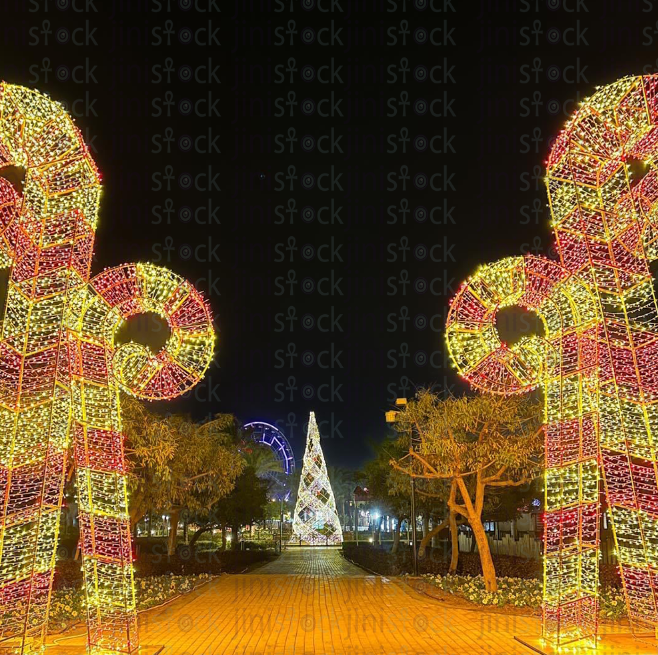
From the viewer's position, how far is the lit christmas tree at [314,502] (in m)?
39.0

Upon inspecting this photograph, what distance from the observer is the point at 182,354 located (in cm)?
766

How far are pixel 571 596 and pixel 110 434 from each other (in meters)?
5.00

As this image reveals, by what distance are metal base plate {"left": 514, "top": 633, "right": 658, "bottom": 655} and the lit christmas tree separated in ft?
101

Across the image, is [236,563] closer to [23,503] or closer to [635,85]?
[23,503]

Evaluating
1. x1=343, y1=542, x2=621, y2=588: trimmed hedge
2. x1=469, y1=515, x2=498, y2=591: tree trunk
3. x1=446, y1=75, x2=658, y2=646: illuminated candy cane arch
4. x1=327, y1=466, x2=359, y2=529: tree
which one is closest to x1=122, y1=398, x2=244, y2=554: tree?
x1=343, y1=542, x2=621, y2=588: trimmed hedge

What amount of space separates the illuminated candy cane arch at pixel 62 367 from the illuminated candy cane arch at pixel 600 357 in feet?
12.2

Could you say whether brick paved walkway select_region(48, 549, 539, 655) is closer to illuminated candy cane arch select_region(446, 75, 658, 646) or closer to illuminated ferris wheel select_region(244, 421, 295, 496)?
illuminated candy cane arch select_region(446, 75, 658, 646)

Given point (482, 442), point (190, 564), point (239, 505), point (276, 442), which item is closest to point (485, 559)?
point (482, 442)

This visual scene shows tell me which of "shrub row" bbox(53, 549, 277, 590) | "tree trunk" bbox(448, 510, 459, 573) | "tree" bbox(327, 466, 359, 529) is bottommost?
"shrub row" bbox(53, 549, 277, 590)

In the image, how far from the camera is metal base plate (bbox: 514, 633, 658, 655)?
7.26 metres

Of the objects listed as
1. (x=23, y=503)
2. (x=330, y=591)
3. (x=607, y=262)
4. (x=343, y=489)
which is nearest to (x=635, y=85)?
(x=607, y=262)

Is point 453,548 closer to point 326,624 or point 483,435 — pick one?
point 483,435

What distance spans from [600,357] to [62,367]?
544cm

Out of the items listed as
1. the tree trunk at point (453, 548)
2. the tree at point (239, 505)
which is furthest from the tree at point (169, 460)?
the tree trunk at point (453, 548)
